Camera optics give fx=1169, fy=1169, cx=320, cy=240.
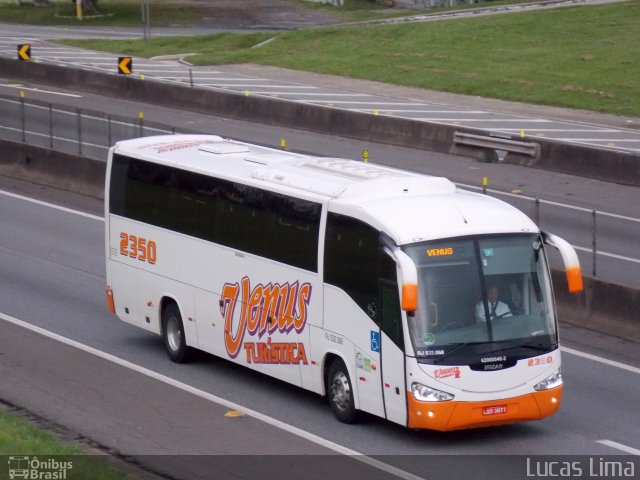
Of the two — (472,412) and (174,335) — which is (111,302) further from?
(472,412)

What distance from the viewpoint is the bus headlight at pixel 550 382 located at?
40.1ft

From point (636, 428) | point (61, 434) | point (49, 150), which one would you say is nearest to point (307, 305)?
point (61, 434)

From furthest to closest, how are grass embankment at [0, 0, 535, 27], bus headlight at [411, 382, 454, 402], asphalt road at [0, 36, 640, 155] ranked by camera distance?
1. grass embankment at [0, 0, 535, 27]
2. asphalt road at [0, 36, 640, 155]
3. bus headlight at [411, 382, 454, 402]

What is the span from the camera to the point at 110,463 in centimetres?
1072

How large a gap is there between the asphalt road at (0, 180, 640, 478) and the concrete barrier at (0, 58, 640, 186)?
12.1 meters

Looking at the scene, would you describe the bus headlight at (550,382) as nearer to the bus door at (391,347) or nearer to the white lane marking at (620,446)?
the white lane marking at (620,446)

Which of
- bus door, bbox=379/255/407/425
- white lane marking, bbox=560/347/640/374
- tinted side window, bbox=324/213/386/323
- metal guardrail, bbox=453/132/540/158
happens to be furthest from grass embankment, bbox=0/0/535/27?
bus door, bbox=379/255/407/425

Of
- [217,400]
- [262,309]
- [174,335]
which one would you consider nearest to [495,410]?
[262,309]

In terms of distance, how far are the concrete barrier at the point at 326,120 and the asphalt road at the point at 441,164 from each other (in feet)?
1.12

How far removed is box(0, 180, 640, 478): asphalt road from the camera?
1198 centimetres

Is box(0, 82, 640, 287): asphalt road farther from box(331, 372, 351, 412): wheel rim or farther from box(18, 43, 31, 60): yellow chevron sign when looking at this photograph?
box(18, 43, 31, 60): yellow chevron sign

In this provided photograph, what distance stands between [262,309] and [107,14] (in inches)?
2491

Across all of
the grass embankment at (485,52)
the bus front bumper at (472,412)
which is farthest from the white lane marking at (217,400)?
the grass embankment at (485,52)

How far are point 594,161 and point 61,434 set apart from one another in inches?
762
